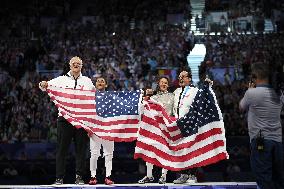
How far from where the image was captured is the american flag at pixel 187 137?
7.29m

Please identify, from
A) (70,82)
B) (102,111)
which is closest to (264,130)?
(102,111)

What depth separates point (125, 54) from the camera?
1656 cm

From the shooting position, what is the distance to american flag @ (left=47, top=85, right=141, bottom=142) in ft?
25.0

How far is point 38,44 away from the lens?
57.1ft

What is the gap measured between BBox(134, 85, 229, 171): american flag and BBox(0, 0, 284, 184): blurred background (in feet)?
10.5

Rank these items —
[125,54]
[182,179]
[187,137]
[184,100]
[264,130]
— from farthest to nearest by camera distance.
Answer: [125,54]
[184,100]
[187,137]
[182,179]
[264,130]

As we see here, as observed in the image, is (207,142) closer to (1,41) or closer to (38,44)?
(38,44)

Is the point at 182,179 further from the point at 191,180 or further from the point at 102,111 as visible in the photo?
the point at 102,111

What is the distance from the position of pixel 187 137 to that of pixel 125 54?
9.47 m

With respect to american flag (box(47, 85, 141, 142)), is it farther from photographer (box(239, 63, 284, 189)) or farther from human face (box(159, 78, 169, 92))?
photographer (box(239, 63, 284, 189))

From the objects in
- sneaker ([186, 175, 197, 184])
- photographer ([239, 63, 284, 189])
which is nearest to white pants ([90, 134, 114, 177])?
sneaker ([186, 175, 197, 184])

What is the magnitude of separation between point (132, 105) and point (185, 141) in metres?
1.06

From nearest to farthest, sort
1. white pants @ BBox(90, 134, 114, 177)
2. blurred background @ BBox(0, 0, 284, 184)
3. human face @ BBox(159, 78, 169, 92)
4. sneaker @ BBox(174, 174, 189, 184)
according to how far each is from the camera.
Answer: sneaker @ BBox(174, 174, 189, 184), white pants @ BBox(90, 134, 114, 177), human face @ BBox(159, 78, 169, 92), blurred background @ BBox(0, 0, 284, 184)

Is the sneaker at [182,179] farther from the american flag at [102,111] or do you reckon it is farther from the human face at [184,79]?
the human face at [184,79]
